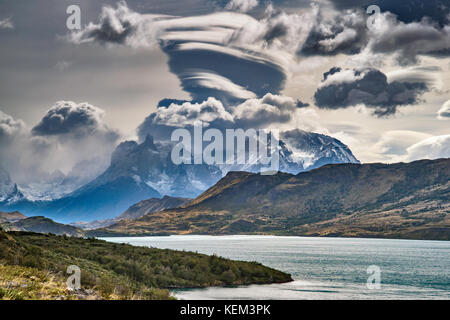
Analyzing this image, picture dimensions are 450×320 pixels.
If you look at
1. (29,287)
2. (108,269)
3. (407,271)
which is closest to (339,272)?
(407,271)

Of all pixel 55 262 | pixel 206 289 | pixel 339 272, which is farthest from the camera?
pixel 339 272

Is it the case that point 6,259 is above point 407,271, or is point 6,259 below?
above

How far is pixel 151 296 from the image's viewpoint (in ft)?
213

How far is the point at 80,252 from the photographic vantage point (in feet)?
331

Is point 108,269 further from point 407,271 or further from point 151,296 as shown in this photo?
point 407,271

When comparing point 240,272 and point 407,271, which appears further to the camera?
point 407,271

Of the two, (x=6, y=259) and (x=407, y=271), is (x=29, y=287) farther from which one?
(x=407, y=271)
